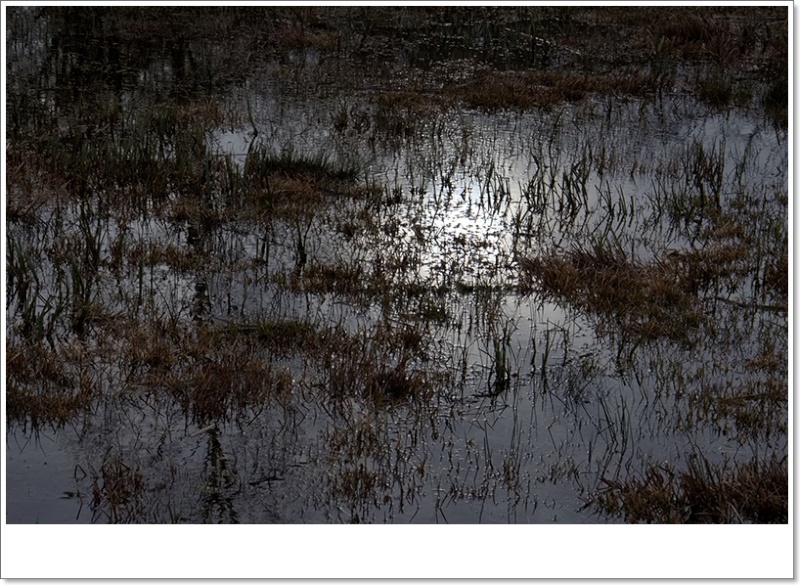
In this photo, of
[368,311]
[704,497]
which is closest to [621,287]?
[368,311]

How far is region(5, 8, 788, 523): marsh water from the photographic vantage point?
444 cm

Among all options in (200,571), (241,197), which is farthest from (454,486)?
(241,197)

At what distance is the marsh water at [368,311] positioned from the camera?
444 cm

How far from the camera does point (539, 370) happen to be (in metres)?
5.40

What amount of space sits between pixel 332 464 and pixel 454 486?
0.53m

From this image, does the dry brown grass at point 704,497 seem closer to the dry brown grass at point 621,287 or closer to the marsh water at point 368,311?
the marsh water at point 368,311

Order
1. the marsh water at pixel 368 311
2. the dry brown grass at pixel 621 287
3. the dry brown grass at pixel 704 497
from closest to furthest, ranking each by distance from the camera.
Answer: the dry brown grass at pixel 704 497 → the marsh water at pixel 368 311 → the dry brown grass at pixel 621 287

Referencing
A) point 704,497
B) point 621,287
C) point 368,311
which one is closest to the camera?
point 704,497

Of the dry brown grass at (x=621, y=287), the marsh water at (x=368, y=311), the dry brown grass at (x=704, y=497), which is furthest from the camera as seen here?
the dry brown grass at (x=621, y=287)

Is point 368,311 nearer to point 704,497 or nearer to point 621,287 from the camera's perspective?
point 621,287

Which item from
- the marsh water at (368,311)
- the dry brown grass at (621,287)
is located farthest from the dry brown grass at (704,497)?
the dry brown grass at (621,287)

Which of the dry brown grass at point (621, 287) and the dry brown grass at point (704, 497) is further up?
the dry brown grass at point (621, 287)

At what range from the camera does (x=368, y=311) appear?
5957 mm
